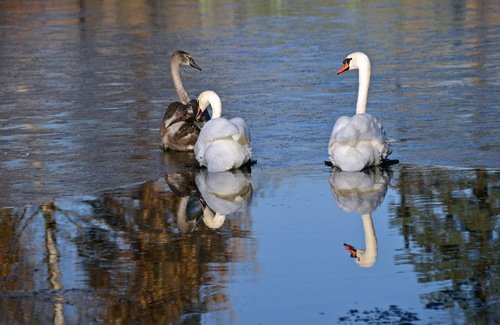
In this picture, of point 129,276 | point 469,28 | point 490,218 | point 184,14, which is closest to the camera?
point 129,276

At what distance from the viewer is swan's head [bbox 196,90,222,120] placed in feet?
43.5

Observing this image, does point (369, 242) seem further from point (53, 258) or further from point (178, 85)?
point (178, 85)

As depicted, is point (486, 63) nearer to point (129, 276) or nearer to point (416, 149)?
Answer: point (416, 149)

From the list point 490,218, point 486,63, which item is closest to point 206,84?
point 486,63

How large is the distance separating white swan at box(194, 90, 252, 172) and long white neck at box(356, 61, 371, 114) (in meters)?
1.40

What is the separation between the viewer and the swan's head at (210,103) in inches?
523

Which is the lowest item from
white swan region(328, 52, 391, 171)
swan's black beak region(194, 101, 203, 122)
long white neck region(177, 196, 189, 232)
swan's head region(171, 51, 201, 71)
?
long white neck region(177, 196, 189, 232)

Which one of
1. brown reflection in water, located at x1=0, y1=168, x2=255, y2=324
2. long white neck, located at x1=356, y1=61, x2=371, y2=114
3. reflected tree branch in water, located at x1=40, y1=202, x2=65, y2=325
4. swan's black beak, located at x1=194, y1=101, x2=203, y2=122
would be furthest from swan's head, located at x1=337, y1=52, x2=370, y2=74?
reflected tree branch in water, located at x1=40, y1=202, x2=65, y2=325

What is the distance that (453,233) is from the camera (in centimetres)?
941

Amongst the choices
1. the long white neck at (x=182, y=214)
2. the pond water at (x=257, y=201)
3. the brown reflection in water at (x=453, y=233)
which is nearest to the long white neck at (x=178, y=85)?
the pond water at (x=257, y=201)

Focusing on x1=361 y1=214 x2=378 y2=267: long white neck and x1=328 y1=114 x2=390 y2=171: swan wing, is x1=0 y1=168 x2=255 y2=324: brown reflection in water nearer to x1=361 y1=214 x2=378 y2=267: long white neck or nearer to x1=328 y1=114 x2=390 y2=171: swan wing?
x1=361 y1=214 x2=378 y2=267: long white neck

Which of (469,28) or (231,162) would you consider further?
(469,28)

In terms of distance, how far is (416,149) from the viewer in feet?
43.1

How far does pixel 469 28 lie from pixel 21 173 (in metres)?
17.4
